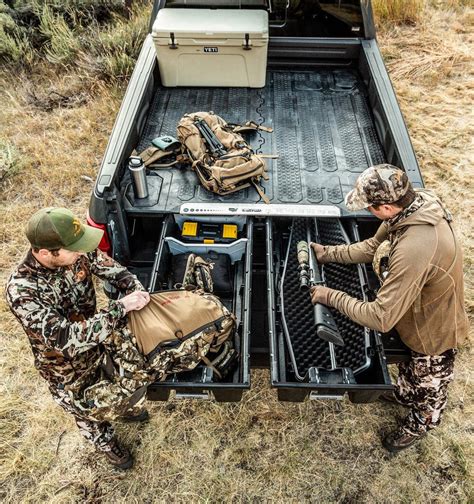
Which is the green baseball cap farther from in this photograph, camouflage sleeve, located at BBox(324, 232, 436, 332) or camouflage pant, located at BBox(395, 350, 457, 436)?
camouflage pant, located at BBox(395, 350, 457, 436)

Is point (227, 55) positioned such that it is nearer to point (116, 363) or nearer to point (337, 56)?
point (337, 56)

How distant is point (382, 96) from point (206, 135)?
155cm

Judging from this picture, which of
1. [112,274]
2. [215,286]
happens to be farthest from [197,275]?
[112,274]

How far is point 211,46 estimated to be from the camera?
14.2 ft

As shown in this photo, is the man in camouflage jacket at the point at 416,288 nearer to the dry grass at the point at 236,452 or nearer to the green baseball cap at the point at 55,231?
the dry grass at the point at 236,452

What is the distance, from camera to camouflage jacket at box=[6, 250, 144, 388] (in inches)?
91.7

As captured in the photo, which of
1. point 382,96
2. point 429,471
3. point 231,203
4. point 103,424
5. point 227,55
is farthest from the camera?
point 227,55

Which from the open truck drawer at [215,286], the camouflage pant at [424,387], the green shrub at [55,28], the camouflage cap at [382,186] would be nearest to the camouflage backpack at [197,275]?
the open truck drawer at [215,286]

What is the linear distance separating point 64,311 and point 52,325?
313 millimetres

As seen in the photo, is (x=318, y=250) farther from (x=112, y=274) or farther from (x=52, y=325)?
(x=52, y=325)

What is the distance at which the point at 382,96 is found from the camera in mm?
4066

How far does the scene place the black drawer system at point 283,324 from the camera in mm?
2572

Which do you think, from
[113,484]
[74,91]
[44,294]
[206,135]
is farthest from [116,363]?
[74,91]

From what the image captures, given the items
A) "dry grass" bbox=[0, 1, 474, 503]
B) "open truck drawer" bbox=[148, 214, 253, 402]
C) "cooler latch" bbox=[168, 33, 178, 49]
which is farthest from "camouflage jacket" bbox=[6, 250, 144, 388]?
"cooler latch" bbox=[168, 33, 178, 49]
